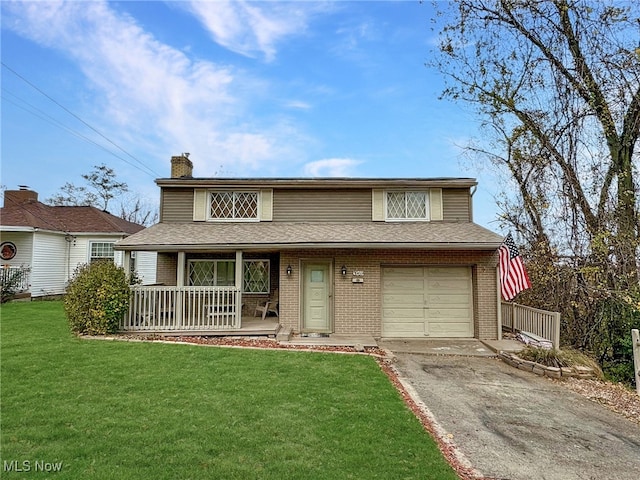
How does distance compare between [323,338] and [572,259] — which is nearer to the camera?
[323,338]

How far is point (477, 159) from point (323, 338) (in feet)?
36.1

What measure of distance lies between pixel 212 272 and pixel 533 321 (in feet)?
33.2

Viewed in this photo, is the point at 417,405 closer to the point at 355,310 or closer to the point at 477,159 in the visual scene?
the point at 355,310

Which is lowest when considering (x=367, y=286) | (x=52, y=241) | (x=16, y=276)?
(x=367, y=286)

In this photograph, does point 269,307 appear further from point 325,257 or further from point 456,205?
point 456,205

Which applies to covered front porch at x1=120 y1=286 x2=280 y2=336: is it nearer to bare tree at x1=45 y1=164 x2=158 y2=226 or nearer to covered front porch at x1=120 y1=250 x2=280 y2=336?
covered front porch at x1=120 y1=250 x2=280 y2=336

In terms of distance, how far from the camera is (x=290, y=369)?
6977 millimetres

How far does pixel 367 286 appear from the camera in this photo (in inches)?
418

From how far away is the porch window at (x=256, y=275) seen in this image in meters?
12.5

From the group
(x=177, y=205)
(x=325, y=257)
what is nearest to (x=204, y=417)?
(x=325, y=257)

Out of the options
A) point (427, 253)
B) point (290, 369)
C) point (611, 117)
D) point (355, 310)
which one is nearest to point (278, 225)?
point (355, 310)

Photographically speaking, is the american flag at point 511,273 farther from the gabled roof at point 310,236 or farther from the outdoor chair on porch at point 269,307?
the outdoor chair on porch at point 269,307

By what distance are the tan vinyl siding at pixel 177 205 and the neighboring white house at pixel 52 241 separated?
553cm

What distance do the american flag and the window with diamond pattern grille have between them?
802 centimetres
